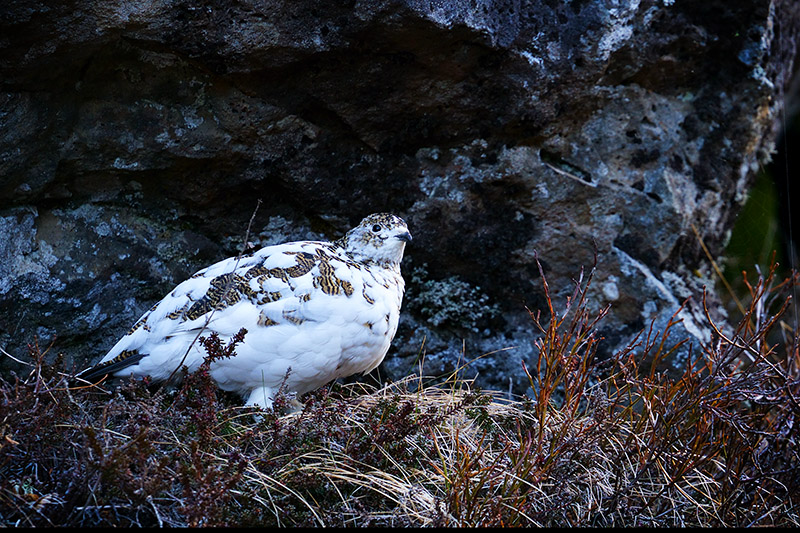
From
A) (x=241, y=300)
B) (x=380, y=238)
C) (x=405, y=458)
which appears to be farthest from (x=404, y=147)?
(x=405, y=458)

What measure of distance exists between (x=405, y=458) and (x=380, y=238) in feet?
3.27

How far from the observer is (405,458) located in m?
2.82

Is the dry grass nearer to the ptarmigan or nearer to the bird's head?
the ptarmigan

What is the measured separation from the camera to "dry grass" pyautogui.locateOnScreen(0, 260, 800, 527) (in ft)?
7.70

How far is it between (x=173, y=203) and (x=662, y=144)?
2.51 metres

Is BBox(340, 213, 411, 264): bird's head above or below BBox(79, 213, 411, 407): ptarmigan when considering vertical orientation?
above

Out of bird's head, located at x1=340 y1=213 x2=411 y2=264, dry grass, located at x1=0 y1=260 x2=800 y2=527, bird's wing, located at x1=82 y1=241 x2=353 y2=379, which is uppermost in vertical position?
bird's head, located at x1=340 y1=213 x2=411 y2=264

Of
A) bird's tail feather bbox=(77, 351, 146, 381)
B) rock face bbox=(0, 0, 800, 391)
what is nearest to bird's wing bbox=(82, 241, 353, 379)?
bird's tail feather bbox=(77, 351, 146, 381)

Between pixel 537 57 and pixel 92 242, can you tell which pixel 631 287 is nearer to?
pixel 537 57

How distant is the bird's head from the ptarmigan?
121 millimetres

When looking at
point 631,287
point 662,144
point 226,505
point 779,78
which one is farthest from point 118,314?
point 779,78

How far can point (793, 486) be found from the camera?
110 inches

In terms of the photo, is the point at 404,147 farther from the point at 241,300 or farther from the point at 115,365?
the point at 115,365

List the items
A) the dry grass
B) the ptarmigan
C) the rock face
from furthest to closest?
the rock face, the ptarmigan, the dry grass
